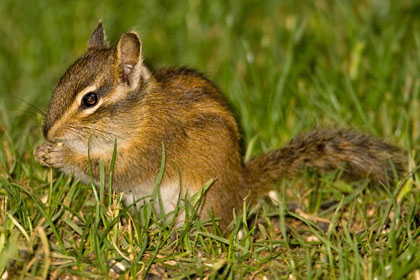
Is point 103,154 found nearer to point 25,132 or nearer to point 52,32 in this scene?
point 25,132

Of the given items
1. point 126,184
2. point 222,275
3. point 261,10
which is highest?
point 261,10

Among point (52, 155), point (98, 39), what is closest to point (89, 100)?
point (52, 155)

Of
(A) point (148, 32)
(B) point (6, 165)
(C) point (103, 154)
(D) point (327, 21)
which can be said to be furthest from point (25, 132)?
(D) point (327, 21)

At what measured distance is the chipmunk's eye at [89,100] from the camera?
389 centimetres

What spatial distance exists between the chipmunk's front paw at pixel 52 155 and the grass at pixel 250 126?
0.41ft

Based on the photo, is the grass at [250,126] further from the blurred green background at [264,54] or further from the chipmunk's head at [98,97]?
the chipmunk's head at [98,97]

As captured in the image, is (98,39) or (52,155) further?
(98,39)

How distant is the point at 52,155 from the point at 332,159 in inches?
72.0

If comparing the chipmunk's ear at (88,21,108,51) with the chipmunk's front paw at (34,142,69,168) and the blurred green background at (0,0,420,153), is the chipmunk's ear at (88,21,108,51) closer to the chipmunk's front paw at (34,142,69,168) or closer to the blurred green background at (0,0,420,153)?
the blurred green background at (0,0,420,153)

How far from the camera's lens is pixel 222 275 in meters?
3.52

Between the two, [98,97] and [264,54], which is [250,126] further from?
[98,97]

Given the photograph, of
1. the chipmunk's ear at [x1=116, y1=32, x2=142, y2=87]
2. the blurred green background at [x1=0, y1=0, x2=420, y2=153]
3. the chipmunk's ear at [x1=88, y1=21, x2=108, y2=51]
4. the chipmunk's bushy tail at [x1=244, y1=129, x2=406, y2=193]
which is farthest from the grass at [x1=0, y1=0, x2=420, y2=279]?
the chipmunk's ear at [x1=116, y1=32, x2=142, y2=87]

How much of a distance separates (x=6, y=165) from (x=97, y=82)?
1145mm

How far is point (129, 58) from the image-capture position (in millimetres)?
4051
